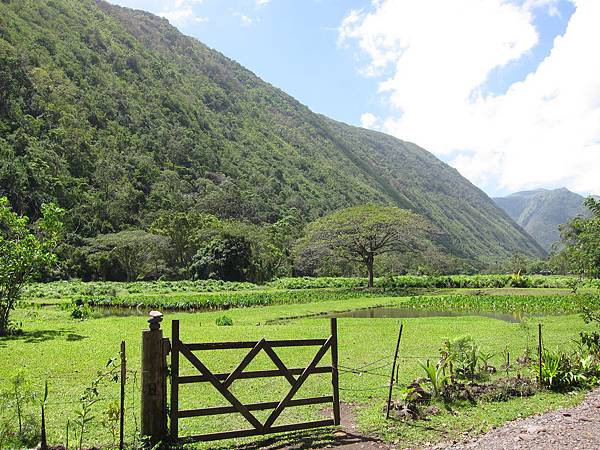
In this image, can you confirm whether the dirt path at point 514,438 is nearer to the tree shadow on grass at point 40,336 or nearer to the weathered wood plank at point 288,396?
the weathered wood plank at point 288,396

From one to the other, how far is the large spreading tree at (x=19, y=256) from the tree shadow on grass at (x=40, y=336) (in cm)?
72

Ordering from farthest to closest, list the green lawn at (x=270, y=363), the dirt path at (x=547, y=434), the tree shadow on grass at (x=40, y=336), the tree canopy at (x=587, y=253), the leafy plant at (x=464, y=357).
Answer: the tree shadow on grass at (x=40, y=336), the tree canopy at (x=587, y=253), the leafy plant at (x=464, y=357), the green lawn at (x=270, y=363), the dirt path at (x=547, y=434)

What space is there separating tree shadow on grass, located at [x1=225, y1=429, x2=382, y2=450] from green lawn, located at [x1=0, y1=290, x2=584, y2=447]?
157 millimetres

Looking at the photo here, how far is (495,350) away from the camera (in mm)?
15828

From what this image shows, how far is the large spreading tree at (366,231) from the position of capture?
50812mm

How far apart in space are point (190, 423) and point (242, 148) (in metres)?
144

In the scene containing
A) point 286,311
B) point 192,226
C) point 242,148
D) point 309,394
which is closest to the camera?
point 309,394

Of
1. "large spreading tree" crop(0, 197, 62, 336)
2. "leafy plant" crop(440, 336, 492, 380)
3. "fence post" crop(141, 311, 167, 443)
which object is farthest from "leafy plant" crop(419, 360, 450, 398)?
"large spreading tree" crop(0, 197, 62, 336)

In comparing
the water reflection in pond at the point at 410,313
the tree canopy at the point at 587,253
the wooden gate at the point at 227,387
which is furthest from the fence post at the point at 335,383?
the water reflection in pond at the point at 410,313

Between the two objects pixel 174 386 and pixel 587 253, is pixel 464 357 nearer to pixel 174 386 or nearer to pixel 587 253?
pixel 174 386

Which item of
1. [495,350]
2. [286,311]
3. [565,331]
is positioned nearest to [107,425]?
[495,350]

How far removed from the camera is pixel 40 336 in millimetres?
18234

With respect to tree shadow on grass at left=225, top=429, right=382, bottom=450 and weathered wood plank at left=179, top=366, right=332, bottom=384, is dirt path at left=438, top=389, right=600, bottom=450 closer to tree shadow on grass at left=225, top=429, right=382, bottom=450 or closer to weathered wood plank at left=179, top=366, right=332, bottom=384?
tree shadow on grass at left=225, top=429, right=382, bottom=450

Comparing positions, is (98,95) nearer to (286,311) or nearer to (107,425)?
(286,311)
